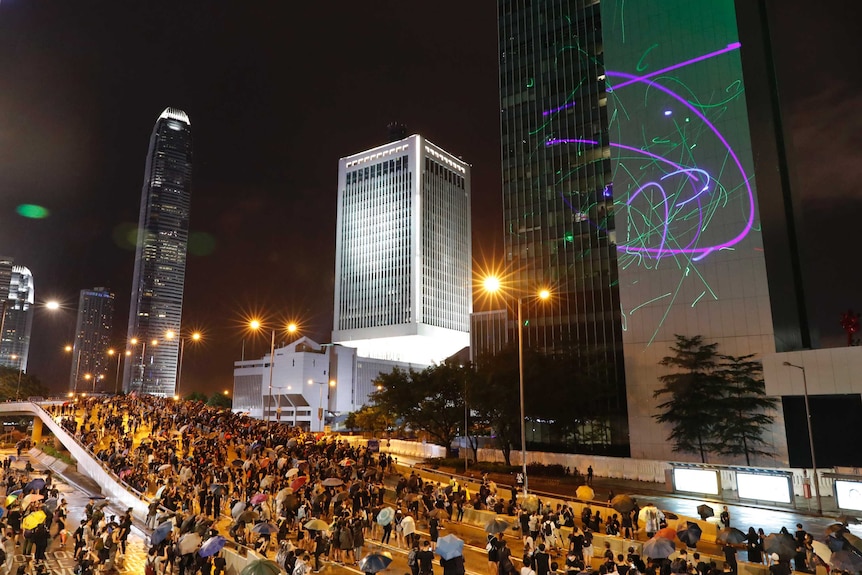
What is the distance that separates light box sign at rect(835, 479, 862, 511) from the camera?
1024 inches

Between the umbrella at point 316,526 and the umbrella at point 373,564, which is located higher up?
the umbrella at point 316,526

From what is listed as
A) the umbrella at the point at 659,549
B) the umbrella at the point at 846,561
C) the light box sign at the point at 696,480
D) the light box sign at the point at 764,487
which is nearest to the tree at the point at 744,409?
the light box sign at the point at 696,480

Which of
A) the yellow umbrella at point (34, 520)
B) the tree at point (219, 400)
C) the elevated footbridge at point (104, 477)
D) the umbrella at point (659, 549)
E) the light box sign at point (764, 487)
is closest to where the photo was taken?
the umbrella at point (659, 549)

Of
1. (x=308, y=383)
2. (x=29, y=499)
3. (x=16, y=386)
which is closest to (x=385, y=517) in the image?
(x=29, y=499)

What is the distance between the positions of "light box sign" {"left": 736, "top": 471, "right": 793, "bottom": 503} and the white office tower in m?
117

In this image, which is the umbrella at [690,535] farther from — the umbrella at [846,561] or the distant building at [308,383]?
the distant building at [308,383]

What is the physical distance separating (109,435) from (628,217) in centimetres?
4580

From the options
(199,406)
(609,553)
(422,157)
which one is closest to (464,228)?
(422,157)

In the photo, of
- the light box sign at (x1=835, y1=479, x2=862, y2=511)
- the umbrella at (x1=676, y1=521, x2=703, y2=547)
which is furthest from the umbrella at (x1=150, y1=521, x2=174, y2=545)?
the light box sign at (x1=835, y1=479, x2=862, y2=511)

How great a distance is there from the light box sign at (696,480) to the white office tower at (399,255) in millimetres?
114512

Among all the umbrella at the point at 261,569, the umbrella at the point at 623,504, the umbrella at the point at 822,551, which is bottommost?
the umbrella at the point at 822,551

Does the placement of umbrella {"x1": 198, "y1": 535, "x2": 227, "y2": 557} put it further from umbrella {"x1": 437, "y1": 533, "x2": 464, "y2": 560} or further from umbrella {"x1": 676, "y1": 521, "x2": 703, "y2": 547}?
umbrella {"x1": 676, "y1": 521, "x2": 703, "y2": 547}

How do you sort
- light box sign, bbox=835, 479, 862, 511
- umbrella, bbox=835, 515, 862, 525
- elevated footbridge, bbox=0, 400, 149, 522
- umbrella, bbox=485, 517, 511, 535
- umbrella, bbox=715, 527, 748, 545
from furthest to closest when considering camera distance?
elevated footbridge, bbox=0, 400, 149, 522 < light box sign, bbox=835, 479, 862, 511 < umbrella, bbox=835, 515, 862, 525 < umbrella, bbox=485, 517, 511, 535 < umbrella, bbox=715, 527, 748, 545

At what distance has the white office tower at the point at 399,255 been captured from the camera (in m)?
149
